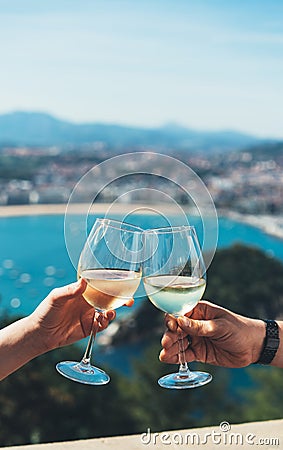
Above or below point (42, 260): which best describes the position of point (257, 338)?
above

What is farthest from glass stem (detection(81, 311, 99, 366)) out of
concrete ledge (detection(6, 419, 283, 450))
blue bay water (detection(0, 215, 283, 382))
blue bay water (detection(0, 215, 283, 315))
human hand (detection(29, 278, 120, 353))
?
blue bay water (detection(0, 215, 283, 315))

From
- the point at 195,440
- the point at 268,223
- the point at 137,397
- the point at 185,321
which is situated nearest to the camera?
the point at 185,321

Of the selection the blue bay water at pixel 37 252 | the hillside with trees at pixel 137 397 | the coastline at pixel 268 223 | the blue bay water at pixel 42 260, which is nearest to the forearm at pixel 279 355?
the hillside with trees at pixel 137 397

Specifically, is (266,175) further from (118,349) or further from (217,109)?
(217,109)

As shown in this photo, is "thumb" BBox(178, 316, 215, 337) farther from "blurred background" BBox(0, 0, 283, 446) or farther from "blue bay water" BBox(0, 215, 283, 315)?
"blue bay water" BBox(0, 215, 283, 315)

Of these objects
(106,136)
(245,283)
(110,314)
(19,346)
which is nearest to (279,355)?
(110,314)

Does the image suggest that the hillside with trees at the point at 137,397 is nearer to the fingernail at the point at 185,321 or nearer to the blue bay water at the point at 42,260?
the blue bay water at the point at 42,260

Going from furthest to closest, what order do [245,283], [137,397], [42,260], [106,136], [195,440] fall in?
[106,136] < [245,283] < [42,260] < [137,397] < [195,440]

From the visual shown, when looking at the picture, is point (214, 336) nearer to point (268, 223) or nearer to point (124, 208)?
point (124, 208)
